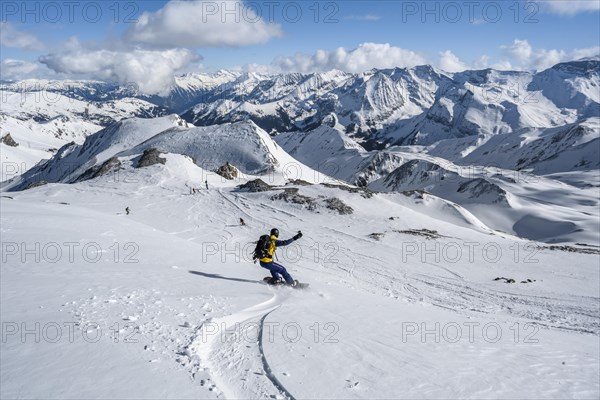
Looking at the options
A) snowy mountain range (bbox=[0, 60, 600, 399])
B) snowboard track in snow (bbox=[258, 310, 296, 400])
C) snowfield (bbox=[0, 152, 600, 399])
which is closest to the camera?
snowboard track in snow (bbox=[258, 310, 296, 400])

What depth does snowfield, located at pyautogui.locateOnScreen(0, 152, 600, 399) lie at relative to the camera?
7.21 meters

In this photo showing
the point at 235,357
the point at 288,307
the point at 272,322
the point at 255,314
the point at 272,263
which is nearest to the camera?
the point at 235,357

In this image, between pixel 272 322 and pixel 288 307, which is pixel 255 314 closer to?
pixel 272 322

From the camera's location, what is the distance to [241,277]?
1552 centimetres

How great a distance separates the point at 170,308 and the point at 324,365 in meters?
4.51

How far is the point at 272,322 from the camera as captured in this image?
9930mm

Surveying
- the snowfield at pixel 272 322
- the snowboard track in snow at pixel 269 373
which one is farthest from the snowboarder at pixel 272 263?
the snowboard track in snow at pixel 269 373

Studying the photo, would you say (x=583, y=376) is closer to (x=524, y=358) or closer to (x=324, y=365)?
(x=524, y=358)

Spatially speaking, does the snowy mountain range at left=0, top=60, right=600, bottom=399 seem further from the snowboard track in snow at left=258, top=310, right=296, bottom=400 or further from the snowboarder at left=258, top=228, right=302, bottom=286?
the snowboarder at left=258, top=228, right=302, bottom=286

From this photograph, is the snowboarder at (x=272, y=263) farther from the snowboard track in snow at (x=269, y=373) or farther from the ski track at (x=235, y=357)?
the snowboard track in snow at (x=269, y=373)

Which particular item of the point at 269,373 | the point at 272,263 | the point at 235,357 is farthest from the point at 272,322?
the point at 272,263

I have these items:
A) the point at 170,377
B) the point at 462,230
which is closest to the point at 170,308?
the point at 170,377

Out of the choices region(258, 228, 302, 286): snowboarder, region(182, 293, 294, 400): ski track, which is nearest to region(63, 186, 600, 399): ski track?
region(182, 293, 294, 400): ski track

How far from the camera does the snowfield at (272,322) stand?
284 inches
